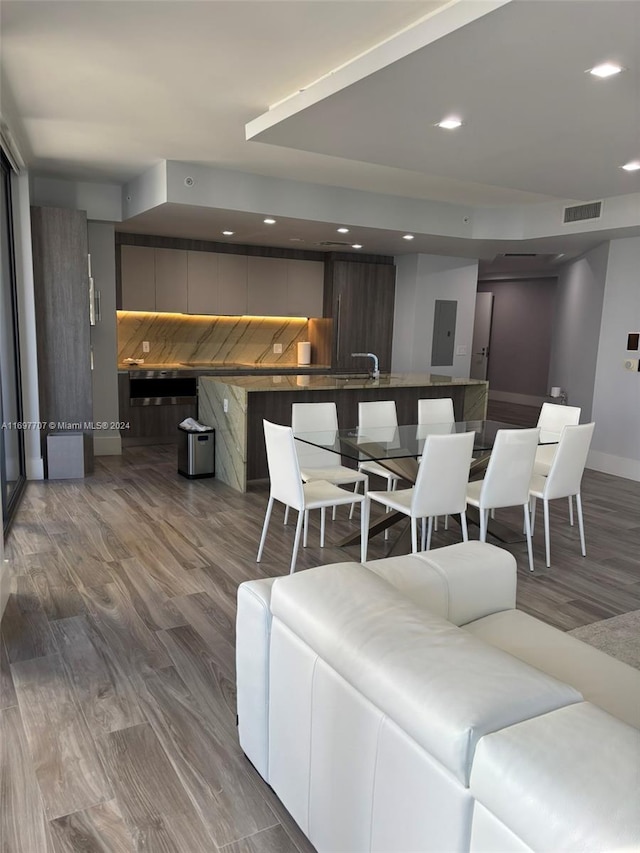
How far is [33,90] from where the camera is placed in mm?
3857

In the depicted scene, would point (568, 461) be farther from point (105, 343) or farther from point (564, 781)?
point (105, 343)

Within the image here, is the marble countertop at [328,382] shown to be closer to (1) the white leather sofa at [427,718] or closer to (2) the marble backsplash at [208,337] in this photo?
(2) the marble backsplash at [208,337]

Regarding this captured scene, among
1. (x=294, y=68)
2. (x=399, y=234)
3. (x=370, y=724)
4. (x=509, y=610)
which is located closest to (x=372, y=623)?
(x=370, y=724)

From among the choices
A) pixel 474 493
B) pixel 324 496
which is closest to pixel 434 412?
pixel 474 493

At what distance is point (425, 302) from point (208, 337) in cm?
295

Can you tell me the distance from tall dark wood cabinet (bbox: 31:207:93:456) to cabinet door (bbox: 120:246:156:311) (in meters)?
1.51

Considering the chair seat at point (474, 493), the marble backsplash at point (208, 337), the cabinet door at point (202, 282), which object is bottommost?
the chair seat at point (474, 493)

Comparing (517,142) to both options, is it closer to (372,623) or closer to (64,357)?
(372,623)

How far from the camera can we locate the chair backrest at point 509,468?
13.4 feet

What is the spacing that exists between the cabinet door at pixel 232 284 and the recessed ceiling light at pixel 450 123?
5.00 m

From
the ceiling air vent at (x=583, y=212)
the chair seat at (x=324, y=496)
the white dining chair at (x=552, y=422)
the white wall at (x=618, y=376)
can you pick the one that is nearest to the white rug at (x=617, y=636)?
the chair seat at (x=324, y=496)

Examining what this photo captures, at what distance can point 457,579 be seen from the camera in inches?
90.7

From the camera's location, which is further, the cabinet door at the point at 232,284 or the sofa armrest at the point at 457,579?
the cabinet door at the point at 232,284

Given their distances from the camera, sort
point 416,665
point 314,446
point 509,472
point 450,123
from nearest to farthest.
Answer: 1. point 416,665
2. point 450,123
3. point 509,472
4. point 314,446
